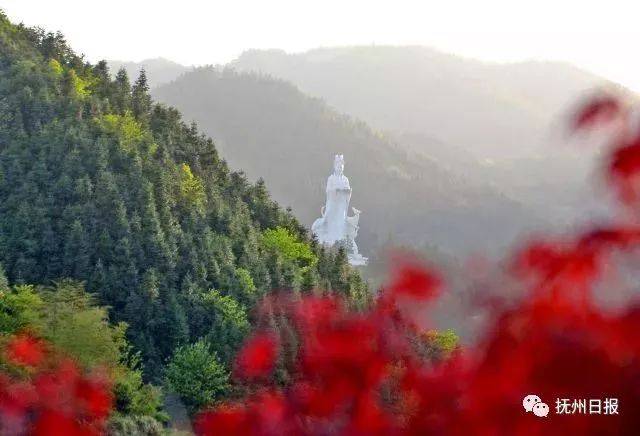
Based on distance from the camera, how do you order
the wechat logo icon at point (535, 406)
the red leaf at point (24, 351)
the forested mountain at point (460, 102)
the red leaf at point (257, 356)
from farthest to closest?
the forested mountain at point (460, 102) → the red leaf at point (257, 356) → the red leaf at point (24, 351) → the wechat logo icon at point (535, 406)

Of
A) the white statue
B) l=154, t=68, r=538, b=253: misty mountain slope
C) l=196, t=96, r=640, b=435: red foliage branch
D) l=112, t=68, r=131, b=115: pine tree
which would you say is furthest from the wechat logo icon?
l=154, t=68, r=538, b=253: misty mountain slope

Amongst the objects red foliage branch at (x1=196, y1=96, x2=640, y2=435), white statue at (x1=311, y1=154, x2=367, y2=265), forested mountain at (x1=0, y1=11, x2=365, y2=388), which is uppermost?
white statue at (x1=311, y1=154, x2=367, y2=265)

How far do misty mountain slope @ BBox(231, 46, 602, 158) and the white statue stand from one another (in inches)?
3365

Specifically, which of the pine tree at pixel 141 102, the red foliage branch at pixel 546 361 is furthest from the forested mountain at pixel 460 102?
the red foliage branch at pixel 546 361

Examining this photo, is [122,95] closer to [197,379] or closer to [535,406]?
[197,379]

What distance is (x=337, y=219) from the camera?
114 feet

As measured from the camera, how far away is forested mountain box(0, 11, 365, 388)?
17.0m

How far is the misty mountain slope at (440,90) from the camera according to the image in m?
129

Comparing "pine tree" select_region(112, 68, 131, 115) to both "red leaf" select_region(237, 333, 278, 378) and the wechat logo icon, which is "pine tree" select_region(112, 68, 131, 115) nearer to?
"red leaf" select_region(237, 333, 278, 378)

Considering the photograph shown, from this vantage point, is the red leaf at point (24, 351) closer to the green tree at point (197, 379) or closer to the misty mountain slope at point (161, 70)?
the green tree at point (197, 379)

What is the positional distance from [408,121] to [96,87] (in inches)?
4486

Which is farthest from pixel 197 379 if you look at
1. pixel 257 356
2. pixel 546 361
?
pixel 546 361

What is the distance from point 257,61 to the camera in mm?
172875

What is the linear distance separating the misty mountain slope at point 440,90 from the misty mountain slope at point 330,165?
25.5m
